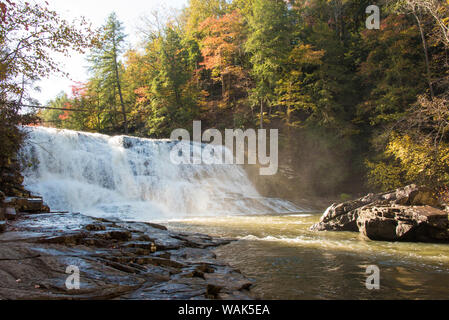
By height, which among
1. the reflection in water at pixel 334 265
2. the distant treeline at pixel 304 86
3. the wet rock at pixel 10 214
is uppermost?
the distant treeline at pixel 304 86

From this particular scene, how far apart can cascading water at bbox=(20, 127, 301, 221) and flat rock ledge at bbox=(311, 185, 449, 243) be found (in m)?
7.41

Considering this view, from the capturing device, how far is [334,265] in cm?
463

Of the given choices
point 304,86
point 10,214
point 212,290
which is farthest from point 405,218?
point 304,86

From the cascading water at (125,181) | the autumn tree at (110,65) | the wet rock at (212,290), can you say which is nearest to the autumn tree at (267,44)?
the cascading water at (125,181)

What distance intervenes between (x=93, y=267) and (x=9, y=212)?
3.53 m

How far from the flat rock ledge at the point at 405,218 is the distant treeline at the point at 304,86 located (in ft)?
17.6

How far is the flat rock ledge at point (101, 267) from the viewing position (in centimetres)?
290

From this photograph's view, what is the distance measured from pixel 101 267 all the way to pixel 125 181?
1137 cm

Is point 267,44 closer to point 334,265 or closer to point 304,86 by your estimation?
point 304,86

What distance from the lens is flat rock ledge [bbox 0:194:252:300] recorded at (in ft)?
9.53

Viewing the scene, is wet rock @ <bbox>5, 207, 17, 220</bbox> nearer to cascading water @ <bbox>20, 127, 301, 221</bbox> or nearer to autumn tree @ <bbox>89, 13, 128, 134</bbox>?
cascading water @ <bbox>20, 127, 301, 221</bbox>

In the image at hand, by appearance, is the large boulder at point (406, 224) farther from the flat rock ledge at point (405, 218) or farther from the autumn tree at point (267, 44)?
the autumn tree at point (267, 44)

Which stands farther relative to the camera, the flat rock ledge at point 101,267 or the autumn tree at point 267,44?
the autumn tree at point 267,44

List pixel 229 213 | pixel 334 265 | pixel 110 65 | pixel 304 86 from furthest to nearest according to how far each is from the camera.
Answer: pixel 110 65 → pixel 304 86 → pixel 229 213 → pixel 334 265
